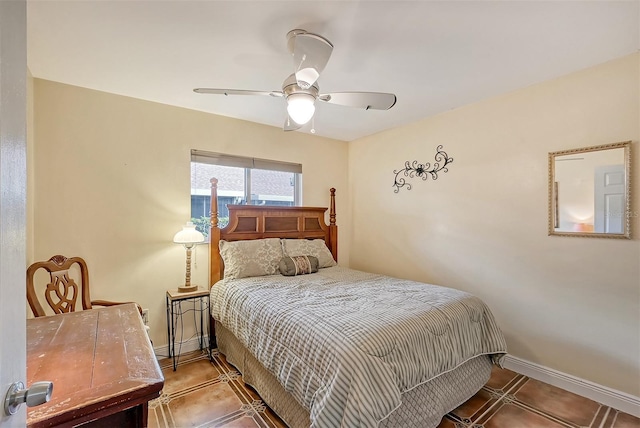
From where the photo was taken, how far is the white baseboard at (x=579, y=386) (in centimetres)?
202

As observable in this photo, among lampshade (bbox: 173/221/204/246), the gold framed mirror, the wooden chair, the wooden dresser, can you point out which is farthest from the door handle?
the gold framed mirror

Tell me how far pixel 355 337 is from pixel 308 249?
6.31 ft

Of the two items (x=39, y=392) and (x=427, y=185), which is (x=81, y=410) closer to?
(x=39, y=392)

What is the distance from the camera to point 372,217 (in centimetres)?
399

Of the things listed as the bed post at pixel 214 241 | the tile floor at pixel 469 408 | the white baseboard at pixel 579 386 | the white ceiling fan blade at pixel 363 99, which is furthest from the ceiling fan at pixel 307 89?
the white baseboard at pixel 579 386

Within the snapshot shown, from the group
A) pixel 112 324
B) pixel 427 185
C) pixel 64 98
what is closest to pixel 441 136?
pixel 427 185

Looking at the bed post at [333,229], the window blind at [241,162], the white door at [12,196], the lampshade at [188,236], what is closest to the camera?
the white door at [12,196]

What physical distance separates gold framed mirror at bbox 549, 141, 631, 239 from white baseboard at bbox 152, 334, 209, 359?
3.47m

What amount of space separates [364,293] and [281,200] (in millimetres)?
1892

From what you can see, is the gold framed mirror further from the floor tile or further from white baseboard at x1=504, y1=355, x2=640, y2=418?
the floor tile

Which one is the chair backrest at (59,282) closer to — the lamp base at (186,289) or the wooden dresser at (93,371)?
the wooden dresser at (93,371)

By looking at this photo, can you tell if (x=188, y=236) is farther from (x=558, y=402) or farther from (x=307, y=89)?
(x=558, y=402)

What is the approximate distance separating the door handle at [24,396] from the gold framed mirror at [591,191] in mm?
3062

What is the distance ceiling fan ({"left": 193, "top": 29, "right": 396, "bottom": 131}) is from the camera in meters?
1.47
